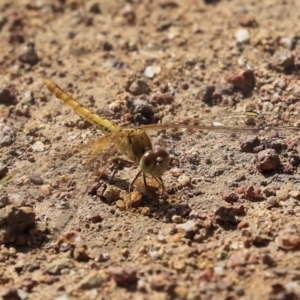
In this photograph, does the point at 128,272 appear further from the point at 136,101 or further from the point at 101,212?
the point at 136,101

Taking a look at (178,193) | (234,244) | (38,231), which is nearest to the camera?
(234,244)

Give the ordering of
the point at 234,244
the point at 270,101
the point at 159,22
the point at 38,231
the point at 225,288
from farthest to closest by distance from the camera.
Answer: the point at 159,22 < the point at 270,101 < the point at 38,231 < the point at 234,244 < the point at 225,288

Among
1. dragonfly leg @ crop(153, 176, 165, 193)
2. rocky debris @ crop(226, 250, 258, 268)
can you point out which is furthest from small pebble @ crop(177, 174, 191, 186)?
rocky debris @ crop(226, 250, 258, 268)

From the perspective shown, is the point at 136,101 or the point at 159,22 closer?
the point at 136,101

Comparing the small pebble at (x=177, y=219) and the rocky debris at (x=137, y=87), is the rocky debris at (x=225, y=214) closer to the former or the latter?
the small pebble at (x=177, y=219)

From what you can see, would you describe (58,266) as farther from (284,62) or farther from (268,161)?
(284,62)

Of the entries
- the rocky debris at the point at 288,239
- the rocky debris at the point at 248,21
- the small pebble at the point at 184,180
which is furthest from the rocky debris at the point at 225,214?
the rocky debris at the point at 248,21

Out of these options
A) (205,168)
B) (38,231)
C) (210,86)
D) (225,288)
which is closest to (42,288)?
(38,231)
